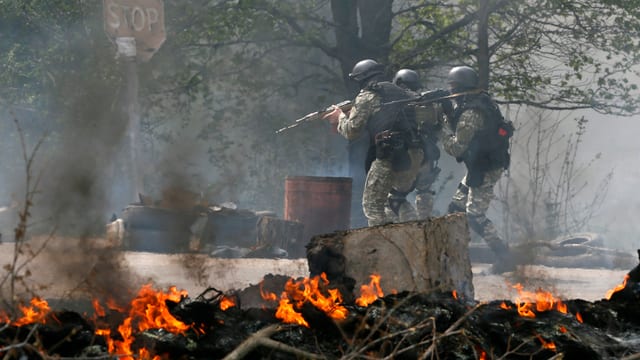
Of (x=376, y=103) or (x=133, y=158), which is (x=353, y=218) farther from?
(x=376, y=103)

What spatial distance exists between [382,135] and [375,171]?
1.34ft

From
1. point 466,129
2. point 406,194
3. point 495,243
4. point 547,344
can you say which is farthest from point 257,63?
point 547,344

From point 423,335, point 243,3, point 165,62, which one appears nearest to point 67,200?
point 165,62

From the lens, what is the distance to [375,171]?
10.2m

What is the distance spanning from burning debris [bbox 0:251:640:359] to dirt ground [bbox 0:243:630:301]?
104 inches

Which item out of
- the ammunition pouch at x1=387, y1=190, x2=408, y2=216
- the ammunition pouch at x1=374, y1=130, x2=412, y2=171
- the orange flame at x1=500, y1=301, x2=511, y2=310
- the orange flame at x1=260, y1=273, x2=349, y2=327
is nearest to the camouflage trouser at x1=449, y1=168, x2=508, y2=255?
the ammunition pouch at x1=387, y1=190, x2=408, y2=216

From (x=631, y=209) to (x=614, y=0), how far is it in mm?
6575

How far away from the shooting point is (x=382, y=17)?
14.6 m

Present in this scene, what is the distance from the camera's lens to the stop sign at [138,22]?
42.8 feet

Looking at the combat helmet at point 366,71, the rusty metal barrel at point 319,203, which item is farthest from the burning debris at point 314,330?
the rusty metal barrel at point 319,203

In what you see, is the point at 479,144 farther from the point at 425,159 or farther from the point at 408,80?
the point at 408,80

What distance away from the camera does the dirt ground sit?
25.9ft

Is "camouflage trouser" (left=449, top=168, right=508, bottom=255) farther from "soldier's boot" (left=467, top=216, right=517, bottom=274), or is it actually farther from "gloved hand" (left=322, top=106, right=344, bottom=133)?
"gloved hand" (left=322, top=106, right=344, bottom=133)

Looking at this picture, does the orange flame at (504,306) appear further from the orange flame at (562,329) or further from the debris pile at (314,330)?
the orange flame at (562,329)
